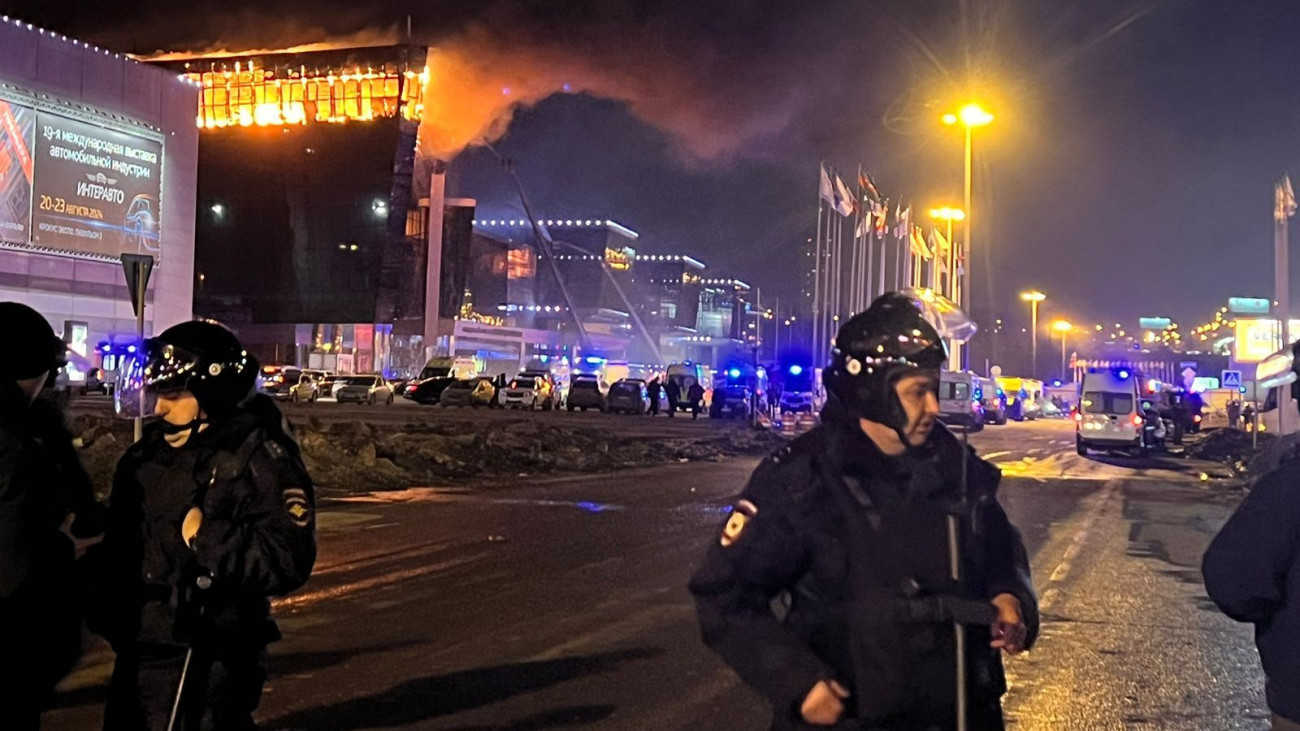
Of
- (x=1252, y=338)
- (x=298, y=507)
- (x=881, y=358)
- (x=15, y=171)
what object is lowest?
(x=298, y=507)

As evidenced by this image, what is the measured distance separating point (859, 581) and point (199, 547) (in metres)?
1.82

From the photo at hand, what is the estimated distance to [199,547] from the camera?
10.2 ft

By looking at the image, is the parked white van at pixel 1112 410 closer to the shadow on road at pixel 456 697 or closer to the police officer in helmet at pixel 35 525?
the shadow on road at pixel 456 697

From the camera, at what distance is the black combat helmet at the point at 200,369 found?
330 centimetres

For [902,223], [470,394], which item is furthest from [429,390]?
[902,223]

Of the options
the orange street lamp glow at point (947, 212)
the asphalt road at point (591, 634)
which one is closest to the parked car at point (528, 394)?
the orange street lamp glow at point (947, 212)

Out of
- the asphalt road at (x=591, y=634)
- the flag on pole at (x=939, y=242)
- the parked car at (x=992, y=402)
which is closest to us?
the asphalt road at (x=591, y=634)

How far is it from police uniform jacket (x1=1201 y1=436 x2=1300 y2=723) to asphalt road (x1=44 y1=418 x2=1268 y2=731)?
10.3 ft

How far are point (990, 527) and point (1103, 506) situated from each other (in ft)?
53.8

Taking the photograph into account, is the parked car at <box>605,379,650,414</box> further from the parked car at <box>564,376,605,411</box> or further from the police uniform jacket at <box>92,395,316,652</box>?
the police uniform jacket at <box>92,395,316,652</box>

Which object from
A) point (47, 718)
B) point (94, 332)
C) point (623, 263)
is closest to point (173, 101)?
point (94, 332)

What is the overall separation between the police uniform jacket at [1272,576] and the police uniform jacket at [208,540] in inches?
97.4

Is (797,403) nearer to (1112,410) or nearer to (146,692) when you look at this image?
(1112,410)

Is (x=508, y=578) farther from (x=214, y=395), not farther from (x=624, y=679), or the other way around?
(x=214, y=395)
